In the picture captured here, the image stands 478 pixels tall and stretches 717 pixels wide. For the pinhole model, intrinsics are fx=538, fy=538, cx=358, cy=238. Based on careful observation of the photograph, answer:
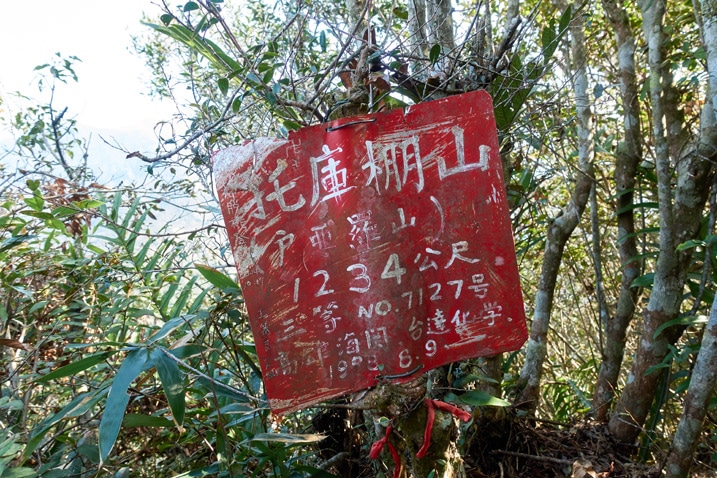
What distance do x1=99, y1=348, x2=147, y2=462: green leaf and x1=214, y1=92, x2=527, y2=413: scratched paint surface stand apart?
0.96ft

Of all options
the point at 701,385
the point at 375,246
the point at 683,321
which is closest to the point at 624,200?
the point at 683,321

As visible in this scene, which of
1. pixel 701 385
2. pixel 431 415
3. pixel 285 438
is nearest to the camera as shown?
pixel 431 415

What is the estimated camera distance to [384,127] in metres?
1.31

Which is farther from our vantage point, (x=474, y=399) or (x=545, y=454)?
(x=545, y=454)

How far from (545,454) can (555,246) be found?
88cm

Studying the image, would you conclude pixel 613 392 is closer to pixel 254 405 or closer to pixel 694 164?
pixel 694 164

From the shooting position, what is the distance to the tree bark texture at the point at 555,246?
234cm

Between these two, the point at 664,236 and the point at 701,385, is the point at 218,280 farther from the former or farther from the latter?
the point at 664,236

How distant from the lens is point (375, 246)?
4.26 ft

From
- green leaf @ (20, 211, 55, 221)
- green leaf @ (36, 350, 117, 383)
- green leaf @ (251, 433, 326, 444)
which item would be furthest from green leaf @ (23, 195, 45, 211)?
green leaf @ (251, 433, 326, 444)

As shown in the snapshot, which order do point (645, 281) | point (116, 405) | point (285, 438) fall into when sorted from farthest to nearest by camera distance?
point (645, 281), point (285, 438), point (116, 405)

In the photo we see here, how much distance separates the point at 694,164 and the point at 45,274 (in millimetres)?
2723

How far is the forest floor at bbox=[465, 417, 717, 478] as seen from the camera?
1.97 metres

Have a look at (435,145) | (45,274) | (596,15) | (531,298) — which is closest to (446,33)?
(435,145)
